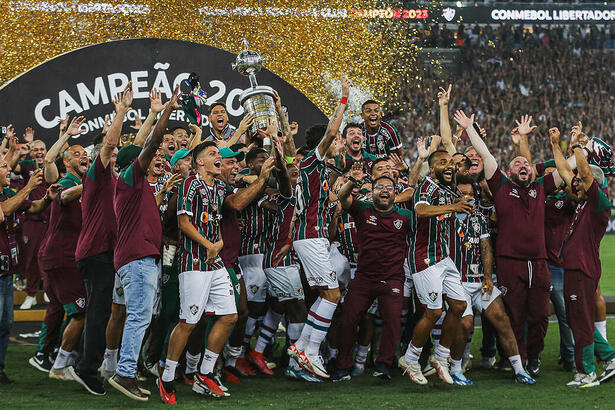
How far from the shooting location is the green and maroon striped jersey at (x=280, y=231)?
7.91 m

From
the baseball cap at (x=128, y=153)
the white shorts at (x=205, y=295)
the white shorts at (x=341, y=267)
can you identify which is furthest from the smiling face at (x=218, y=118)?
the white shorts at (x=205, y=295)

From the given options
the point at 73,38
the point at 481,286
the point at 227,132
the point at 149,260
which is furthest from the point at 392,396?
the point at 73,38

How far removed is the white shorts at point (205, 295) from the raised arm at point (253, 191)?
589 mm

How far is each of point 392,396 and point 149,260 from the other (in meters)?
2.26

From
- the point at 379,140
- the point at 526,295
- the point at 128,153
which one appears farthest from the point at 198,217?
the point at 526,295

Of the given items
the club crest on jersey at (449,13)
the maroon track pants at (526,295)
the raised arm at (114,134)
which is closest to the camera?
the raised arm at (114,134)

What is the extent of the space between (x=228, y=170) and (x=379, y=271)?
1.66 metres

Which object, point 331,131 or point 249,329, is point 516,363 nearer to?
point 249,329

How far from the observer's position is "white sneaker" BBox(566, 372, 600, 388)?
726 centimetres

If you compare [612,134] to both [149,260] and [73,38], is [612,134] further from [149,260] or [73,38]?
[149,260]

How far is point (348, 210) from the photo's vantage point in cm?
782

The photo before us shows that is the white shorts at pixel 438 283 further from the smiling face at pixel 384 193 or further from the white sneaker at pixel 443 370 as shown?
the smiling face at pixel 384 193

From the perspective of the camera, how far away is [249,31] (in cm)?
2022

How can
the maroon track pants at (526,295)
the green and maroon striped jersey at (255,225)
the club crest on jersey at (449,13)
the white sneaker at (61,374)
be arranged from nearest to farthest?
1. the white sneaker at (61,374)
2. the maroon track pants at (526,295)
3. the green and maroon striped jersey at (255,225)
4. the club crest on jersey at (449,13)
